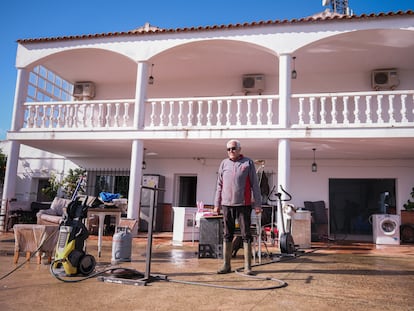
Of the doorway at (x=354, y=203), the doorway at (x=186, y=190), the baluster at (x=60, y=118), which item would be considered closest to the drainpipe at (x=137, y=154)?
the baluster at (x=60, y=118)

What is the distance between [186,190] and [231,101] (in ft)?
12.6

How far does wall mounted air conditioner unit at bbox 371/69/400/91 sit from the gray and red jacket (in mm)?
7853

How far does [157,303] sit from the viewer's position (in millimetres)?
2947

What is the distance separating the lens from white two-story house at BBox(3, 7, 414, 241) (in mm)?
8758

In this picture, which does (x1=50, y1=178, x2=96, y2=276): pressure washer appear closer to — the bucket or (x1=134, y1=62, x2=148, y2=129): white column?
the bucket

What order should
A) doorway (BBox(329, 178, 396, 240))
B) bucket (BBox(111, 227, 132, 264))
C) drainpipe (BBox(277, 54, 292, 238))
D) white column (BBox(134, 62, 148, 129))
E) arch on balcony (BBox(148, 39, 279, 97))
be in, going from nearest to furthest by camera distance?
bucket (BBox(111, 227, 132, 264)), drainpipe (BBox(277, 54, 292, 238)), white column (BBox(134, 62, 148, 129)), arch on balcony (BBox(148, 39, 279, 97)), doorway (BBox(329, 178, 396, 240))

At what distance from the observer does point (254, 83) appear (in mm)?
11625

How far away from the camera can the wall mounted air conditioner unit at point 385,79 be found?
10695mm

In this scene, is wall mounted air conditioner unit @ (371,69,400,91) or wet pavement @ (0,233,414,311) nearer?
wet pavement @ (0,233,414,311)

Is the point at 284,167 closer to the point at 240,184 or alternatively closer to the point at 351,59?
the point at 351,59

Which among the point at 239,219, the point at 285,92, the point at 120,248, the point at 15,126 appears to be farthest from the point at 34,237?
the point at 15,126

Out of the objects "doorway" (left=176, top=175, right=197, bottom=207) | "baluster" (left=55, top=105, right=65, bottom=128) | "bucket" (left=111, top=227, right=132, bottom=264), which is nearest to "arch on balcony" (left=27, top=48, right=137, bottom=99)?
"baluster" (left=55, top=105, right=65, bottom=128)

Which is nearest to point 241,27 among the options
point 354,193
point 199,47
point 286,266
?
point 199,47

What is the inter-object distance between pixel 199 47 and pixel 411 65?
19.5 feet
